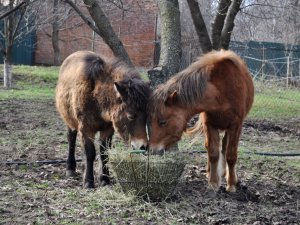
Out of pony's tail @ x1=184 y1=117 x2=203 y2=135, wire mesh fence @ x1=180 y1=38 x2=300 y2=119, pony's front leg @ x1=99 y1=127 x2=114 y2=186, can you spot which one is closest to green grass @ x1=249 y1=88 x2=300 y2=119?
wire mesh fence @ x1=180 y1=38 x2=300 y2=119

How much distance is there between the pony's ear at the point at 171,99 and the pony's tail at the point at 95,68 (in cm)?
90

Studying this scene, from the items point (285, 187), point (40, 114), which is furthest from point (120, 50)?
point (40, 114)

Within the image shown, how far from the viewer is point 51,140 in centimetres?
897

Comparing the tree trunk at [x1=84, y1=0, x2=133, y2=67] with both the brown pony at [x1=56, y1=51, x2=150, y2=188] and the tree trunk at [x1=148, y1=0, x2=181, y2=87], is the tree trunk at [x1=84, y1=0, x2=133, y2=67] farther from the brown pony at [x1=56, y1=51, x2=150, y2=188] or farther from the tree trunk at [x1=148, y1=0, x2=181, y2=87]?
the brown pony at [x1=56, y1=51, x2=150, y2=188]

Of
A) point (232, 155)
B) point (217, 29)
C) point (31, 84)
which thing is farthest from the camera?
point (31, 84)

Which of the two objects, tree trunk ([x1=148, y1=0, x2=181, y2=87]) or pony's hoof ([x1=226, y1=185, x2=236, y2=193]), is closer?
pony's hoof ([x1=226, y1=185, x2=236, y2=193])

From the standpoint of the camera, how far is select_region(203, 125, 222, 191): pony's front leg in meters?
6.18

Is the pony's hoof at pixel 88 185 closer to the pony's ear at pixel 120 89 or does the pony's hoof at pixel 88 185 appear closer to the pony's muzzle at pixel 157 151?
the pony's muzzle at pixel 157 151

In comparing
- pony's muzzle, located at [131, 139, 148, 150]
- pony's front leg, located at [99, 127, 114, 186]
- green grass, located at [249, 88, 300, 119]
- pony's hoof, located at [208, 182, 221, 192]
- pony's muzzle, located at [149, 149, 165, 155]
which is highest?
pony's muzzle, located at [131, 139, 148, 150]

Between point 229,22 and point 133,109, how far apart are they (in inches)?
207

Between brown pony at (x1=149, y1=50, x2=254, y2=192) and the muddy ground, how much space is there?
414mm

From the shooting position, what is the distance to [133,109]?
5.75 meters

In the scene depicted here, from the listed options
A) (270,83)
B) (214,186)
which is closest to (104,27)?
(214,186)

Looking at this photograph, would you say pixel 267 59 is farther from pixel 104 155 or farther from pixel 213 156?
pixel 104 155
